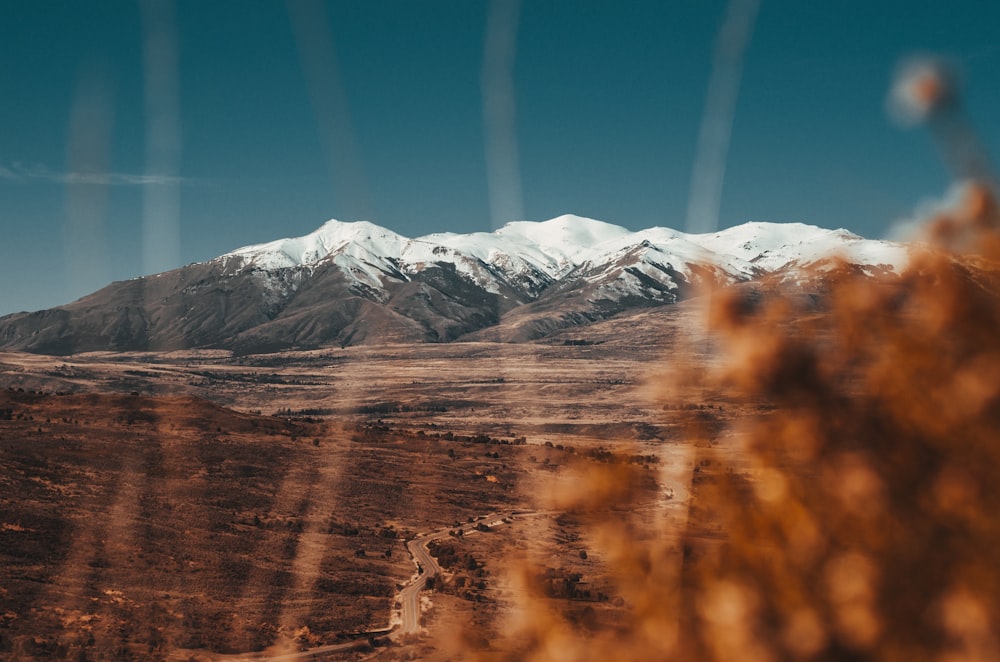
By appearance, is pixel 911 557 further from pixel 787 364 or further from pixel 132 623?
pixel 132 623

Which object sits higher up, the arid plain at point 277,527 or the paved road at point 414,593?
the arid plain at point 277,527

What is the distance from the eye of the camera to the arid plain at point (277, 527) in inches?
774

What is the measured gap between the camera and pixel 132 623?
2100 centimetres

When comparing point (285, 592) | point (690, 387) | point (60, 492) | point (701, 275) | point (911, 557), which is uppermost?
point (701, 275)

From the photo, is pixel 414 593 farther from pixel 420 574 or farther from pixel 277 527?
pixel 277 527

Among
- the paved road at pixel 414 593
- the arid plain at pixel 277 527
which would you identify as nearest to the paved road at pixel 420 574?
the paved road at pixel 414 593

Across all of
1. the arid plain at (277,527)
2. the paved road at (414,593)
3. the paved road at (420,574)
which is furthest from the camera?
the paved road at (420,574)

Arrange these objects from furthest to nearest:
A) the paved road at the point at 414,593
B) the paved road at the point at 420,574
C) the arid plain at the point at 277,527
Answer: the paved road at the point at 420,574, the paved road at the point at 414,593, the arid plain at the point at 277,527

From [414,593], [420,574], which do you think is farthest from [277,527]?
[414,593]

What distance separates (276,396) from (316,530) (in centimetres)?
9389

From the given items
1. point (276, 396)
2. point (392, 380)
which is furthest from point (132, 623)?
point (392, 380)

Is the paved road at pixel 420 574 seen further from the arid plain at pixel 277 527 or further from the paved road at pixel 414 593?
the arid plain at pixel 277 527

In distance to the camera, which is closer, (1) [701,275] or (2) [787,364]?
(2) [787,364]

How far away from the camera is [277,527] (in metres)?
32.5
